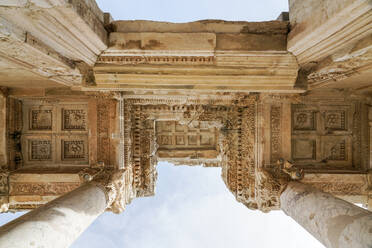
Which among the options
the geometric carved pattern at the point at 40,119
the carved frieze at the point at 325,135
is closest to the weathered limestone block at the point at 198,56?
the carved frieze at the point at 325,135

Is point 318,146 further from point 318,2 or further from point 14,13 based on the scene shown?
point 14,13

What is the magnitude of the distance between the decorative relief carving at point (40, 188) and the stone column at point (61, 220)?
4.04 feet

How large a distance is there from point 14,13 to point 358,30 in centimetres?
364

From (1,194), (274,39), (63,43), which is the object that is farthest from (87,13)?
(1,194)

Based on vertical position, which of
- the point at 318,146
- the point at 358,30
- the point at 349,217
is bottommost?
the point at 349,217

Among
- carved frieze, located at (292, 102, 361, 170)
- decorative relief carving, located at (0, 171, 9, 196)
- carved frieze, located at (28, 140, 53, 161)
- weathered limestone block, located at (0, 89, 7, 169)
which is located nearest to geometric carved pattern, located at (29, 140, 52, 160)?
carved frieze, located at (28, 140, 53, 161)

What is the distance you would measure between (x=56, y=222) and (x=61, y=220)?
0.08m

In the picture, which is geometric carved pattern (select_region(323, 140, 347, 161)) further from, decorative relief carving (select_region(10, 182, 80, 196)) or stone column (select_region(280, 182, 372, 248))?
decorative relief carving (select_region(10, 182, 80, 196))

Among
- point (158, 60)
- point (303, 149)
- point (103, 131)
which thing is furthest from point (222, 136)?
point (158, 60)

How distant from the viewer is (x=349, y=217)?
2682 millimetres

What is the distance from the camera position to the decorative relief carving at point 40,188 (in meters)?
4.94

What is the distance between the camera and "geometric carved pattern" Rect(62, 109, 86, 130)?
17.5ft

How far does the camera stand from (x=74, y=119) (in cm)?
537

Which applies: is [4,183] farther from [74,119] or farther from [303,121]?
[303,121]
